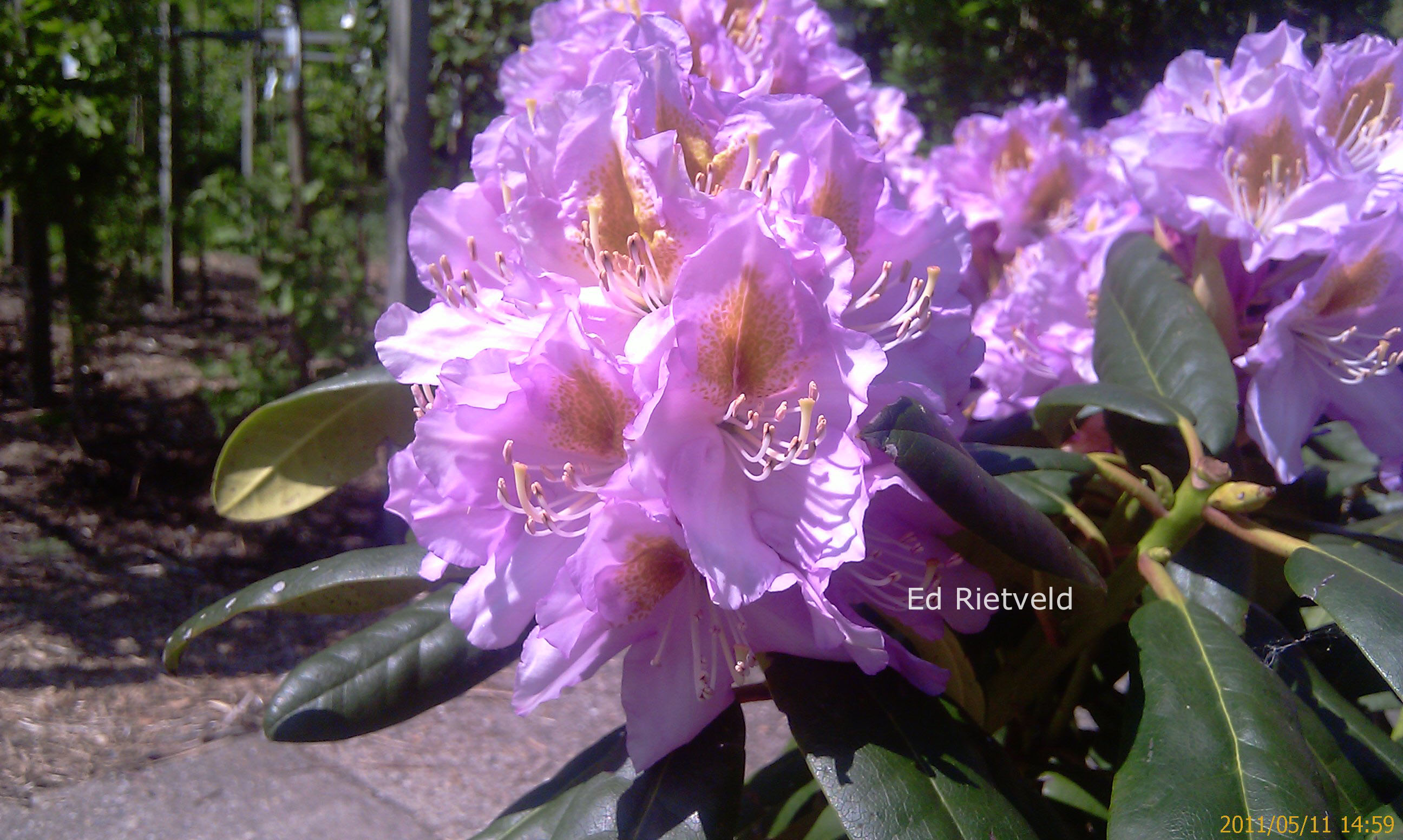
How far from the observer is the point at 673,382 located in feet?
1.52

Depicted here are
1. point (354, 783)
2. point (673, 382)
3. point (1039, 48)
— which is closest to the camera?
point (673, 382)

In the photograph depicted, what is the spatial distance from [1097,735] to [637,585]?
557mm

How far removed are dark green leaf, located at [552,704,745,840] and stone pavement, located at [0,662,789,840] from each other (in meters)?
1.70

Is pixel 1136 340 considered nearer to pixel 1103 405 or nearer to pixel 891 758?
pixel 1103 405

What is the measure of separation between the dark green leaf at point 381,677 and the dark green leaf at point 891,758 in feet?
0.66

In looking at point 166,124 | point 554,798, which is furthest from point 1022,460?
point 166,124

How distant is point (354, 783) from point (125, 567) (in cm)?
121

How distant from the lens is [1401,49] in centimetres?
77

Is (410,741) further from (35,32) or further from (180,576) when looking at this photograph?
(35,32)

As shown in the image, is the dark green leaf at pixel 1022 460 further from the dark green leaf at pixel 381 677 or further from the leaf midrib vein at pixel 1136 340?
the dark green leaf at pixel 381 677

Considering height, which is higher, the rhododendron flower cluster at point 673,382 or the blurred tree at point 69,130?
the rhododendron flower cluster at point 673,382

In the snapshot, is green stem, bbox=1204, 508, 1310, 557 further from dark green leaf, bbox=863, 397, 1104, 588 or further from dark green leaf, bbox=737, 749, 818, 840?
dark green leaf, bbox=737, 749, 818, 840

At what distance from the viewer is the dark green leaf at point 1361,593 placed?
0.51m

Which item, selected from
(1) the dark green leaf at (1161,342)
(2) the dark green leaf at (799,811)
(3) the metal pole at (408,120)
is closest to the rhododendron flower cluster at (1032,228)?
(1) the dark green leaf at (1161,342)
